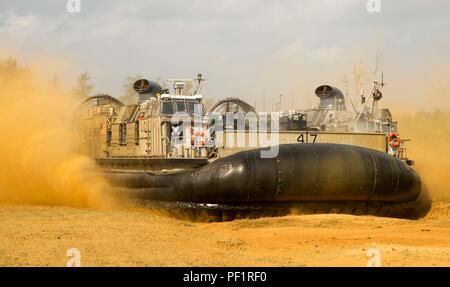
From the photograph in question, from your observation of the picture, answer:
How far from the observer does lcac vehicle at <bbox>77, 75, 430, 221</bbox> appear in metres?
9.01

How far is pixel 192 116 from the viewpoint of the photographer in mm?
11492

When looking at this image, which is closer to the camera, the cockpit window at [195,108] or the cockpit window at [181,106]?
the cockpit window at [181,106]

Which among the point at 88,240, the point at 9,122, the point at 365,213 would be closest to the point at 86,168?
the point at 9,122

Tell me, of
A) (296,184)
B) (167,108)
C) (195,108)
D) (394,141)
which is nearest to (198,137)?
(167,108)

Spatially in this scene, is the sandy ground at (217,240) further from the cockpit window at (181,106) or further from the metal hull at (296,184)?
the cockpit window at (181,106)

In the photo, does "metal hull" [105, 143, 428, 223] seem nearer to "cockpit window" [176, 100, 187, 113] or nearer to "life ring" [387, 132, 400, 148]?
"life ring" [387, 132, 400, 148]

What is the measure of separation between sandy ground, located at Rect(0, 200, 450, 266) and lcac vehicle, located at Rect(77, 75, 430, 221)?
1.05 ft

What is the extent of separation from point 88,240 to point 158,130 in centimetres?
476

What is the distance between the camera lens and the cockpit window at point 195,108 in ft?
38.4

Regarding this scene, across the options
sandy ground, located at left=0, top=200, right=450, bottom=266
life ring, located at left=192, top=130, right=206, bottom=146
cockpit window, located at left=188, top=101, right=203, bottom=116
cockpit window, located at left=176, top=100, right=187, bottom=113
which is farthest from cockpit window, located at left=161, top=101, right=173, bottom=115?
sandy ground, located at left=0, top=200, right=450, bottom=266

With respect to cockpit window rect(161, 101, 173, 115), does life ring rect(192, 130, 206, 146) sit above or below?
below

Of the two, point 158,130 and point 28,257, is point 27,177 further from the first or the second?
point 28,257

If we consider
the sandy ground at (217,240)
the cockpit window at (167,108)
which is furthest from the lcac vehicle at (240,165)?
the sandy ground at (217,240)

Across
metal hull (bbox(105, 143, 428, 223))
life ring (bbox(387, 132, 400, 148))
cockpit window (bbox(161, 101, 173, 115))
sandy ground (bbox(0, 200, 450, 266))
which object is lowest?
sandy ground (bbox(0, 200, 450, 266))
